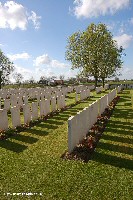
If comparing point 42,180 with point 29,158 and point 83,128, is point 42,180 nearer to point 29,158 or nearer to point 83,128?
point 29,158

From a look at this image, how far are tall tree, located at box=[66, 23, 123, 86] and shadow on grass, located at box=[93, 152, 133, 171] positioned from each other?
3934 centimetres

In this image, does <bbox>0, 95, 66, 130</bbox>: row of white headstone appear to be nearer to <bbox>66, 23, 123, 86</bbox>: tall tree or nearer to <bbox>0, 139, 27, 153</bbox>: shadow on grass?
<bbox>0, 139, 27, 153</bbox>: shadow on grass

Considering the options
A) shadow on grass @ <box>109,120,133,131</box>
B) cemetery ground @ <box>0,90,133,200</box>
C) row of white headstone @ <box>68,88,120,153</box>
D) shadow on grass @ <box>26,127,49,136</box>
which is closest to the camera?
cemetery ground @ <box>0,90,133,200</box>

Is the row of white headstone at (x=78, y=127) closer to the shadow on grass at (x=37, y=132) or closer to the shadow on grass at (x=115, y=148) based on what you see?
the shadow on grass at (x=115, y=148)

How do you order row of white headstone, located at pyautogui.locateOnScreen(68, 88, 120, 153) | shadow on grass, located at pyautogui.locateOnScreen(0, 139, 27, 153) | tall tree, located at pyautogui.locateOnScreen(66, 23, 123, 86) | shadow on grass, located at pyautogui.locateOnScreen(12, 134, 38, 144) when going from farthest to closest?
tall tree, located at pyautogui.locateOnScreen(66, 23, 123, 86) < shadow on grass, located at pyautogui.locateOnScreen(12, 134, 38, 144) < shadow on grass, located at pyautogui.locateOnScreen(0, 139, 27, 153) < row of white headstone, located at pyautogui.locateOnScreen(68, 88, 120, 153)

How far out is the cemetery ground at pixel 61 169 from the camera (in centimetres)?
677

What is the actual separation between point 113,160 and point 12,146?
411 centimetres

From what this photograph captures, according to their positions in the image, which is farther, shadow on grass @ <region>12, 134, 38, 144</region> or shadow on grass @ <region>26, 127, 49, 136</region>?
shadow on grass @ <region>26, 127, 49, 136</region>

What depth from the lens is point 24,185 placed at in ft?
23.2

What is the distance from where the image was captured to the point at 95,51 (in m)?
47.2

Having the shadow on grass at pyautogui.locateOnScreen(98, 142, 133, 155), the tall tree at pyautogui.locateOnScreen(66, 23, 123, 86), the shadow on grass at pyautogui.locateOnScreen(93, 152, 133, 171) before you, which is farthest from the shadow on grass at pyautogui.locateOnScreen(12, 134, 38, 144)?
the tall tree at pyautogui.locateOnScreen(66, 23, 123, 86)

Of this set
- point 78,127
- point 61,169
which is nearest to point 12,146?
point 78,127

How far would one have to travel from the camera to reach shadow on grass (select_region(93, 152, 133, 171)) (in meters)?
8.43

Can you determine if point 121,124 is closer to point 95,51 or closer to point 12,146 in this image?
point 12,146
